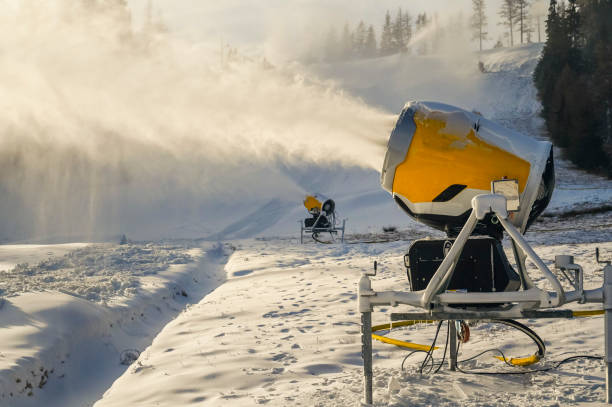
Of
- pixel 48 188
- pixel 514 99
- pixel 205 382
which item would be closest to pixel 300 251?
pixel 205 382

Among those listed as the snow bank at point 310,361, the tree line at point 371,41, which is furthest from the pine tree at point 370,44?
the snow bank at point 310,361

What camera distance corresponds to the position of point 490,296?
11.3 feet

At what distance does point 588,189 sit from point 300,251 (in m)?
22.6

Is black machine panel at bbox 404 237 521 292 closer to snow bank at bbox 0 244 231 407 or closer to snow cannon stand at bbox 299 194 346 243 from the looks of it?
snow bank at bbox 0 244 231 407

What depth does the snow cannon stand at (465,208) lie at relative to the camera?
361 centimetres

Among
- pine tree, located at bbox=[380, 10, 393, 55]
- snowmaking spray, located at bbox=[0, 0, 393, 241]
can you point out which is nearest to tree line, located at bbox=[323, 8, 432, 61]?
pine tree, located at bbox=[380, 10, 393, 55]

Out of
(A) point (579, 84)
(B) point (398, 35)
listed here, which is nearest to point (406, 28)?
(B) point (398, 35)

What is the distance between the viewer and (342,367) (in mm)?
5270

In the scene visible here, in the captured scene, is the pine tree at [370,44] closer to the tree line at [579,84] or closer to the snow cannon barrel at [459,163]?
the tree line at [579,84]

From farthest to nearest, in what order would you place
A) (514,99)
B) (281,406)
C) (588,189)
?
(514,99) < (588,189) < (281,406)

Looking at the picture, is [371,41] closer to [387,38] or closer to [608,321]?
Answer: [387,38]

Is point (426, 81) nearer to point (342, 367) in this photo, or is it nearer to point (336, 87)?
point (336, 87)

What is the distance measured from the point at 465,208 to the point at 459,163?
0.38 m

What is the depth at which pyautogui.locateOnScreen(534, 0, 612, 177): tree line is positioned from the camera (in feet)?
137
